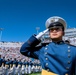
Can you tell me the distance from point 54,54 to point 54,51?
34 mm

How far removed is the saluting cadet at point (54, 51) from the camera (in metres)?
2.06

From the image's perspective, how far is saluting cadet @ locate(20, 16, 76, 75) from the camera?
2061mm

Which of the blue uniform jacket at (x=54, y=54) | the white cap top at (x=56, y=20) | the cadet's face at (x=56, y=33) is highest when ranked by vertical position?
the white cap top at (x=56, y=20)

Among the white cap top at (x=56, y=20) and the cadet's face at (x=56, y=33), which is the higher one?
the white cap top at (x=56, y=20)

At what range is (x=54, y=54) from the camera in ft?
6.99

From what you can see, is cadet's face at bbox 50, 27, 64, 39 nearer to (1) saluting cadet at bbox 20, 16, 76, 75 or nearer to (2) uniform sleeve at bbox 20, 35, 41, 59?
(1) saluting cadet at bbox 20, 16, 76, 75

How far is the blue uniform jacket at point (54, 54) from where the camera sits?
2.05 metres

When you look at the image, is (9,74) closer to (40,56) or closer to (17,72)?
(17,72)

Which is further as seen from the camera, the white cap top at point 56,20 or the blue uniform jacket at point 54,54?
the white cap top at point 56,20

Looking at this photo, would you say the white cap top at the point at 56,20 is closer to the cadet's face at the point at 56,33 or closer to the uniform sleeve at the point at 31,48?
the cadet's face at the point at 56,33

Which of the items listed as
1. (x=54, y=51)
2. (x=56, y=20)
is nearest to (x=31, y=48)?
(x=54, y=51)

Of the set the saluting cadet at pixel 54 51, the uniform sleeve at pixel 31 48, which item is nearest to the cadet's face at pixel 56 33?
the saluting cadet at pixel 54 51

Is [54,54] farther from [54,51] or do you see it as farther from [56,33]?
[56,33]

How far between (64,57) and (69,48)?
0.38ft
